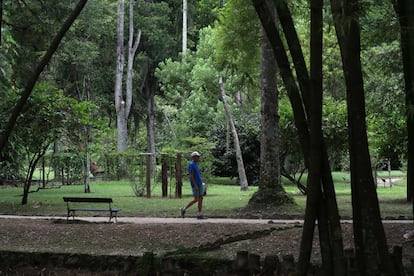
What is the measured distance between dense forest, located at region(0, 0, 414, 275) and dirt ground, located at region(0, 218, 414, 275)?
1.81 meters

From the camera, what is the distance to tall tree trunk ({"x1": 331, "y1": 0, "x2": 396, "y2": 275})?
6.51m

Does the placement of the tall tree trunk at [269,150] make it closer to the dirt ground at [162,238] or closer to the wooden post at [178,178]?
the dirt ground at [162,238]

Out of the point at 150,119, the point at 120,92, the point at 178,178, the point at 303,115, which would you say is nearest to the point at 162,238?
the point at 303,115

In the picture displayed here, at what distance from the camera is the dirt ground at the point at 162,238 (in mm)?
8961

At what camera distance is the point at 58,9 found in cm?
1725

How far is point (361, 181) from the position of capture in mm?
6527

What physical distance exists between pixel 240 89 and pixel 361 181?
17806mm

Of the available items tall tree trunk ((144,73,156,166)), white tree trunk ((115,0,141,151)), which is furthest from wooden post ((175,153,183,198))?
tall tree trunk ((144,73,156,166))

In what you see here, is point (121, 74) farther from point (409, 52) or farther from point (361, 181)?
point (361, 181)

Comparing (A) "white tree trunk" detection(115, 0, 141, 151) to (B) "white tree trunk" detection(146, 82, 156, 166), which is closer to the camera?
(A) "white tree trunk" detection(115, 0, 141, 151)

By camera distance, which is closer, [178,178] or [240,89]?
[178,178]

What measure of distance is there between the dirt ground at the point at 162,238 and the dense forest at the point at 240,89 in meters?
1.81

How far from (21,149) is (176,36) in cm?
Answer: 2449

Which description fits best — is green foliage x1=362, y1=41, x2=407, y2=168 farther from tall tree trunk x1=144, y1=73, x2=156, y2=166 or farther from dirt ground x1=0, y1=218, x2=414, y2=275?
tall tree trunk x1=144, y1=73, x2=156, y2=166
